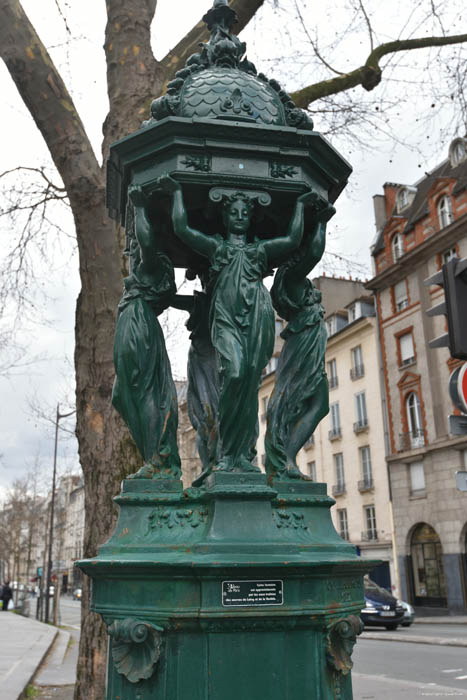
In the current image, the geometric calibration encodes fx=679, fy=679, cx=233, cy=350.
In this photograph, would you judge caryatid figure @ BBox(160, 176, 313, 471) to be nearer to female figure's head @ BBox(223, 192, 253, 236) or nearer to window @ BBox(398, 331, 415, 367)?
female figure's head @ BBox(223, 192, 253, 236)

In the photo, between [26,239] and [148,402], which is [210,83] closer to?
[148,402]

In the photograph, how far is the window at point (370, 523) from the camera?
32094mm

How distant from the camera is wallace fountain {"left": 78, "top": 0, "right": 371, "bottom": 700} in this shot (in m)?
2.34

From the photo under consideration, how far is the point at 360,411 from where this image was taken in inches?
1350

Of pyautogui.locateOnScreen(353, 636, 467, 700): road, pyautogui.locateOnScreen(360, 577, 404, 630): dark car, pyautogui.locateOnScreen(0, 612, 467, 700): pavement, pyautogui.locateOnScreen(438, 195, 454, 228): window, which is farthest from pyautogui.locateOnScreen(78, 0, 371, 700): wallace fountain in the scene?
pyautogui.locateOnScreen(438, 195, 454, 228): window

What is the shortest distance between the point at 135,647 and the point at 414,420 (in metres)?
28.4

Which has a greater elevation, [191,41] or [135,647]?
[191,41]

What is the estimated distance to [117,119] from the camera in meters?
8.41

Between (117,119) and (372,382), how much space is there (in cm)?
2677

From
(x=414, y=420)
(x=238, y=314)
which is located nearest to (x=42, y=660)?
(x=238, y=314)

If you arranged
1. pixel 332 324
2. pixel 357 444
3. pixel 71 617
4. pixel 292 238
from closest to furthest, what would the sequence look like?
pixel 292 238, pixel 71 617, pixel 357 444, pixel 332 324

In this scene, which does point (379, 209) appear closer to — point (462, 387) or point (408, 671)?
point (408, 671)

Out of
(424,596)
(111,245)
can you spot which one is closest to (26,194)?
(111,245)

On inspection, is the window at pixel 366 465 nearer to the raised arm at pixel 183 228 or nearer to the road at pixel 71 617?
the road at pixel 71 617
